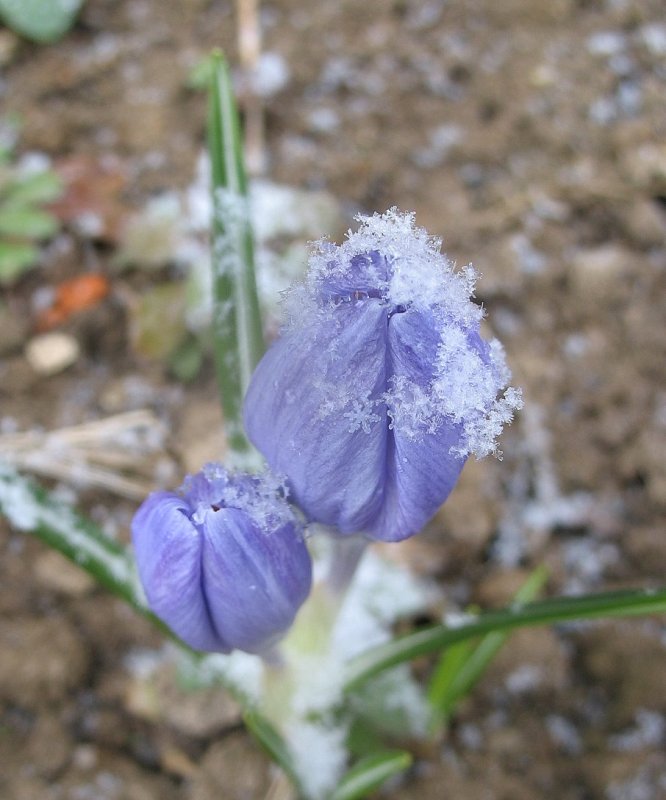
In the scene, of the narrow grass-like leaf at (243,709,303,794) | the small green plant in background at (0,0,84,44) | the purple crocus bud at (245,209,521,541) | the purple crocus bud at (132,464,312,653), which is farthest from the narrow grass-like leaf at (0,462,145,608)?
the small green plant in background at (0,0,84,44)

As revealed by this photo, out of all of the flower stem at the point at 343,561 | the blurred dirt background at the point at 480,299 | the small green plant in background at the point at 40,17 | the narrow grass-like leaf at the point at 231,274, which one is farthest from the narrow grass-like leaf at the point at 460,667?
the small green plant in background at the point at 40,17

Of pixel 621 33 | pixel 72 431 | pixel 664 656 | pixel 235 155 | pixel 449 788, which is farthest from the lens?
pixel 621 33

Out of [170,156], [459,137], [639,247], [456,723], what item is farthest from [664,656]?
[170,156]

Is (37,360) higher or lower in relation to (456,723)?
higher

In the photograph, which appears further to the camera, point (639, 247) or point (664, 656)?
point (639, 247)

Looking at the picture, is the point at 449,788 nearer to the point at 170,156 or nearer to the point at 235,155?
the point at 235,155

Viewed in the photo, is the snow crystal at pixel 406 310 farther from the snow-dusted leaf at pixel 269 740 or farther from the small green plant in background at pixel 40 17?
the small green plant in background at pixel 40 17

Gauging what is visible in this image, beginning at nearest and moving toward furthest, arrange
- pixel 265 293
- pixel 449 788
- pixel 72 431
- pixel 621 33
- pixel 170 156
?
pixel 449 788 < pixel 72 431 < pixel 265 293 < pixel 170 156 < pixel 621 33

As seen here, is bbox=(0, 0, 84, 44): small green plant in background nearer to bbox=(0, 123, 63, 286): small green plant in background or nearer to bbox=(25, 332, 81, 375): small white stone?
bbox=(0, 123, 63, 286): small green plant in background
